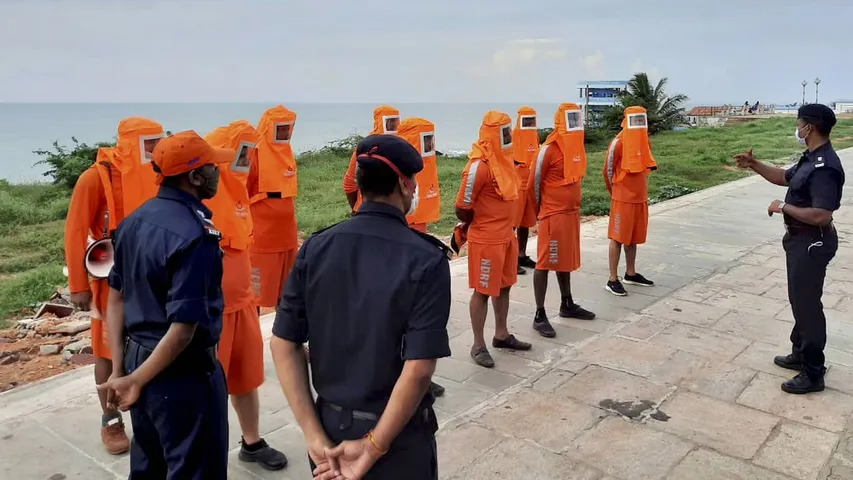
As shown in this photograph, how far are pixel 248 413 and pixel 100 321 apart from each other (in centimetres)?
95

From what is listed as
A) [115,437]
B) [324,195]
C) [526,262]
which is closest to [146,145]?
[115,437]

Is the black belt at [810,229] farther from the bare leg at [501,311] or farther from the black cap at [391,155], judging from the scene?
the black cap at [391,155]

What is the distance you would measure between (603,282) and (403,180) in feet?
19.1

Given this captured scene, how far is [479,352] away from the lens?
16.9ft

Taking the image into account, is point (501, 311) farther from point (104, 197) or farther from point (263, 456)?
point (104, 197)

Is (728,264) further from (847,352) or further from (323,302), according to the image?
(323,302)

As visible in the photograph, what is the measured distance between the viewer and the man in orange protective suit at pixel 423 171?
17.0 ft

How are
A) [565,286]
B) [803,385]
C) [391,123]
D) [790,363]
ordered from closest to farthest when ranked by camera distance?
[803,385], [790,363], [391,123], [565,286]

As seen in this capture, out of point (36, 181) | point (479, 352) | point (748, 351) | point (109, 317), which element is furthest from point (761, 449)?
point (36, 181)

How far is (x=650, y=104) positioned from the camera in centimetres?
3002

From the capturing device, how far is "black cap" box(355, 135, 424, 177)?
2037 millimetres

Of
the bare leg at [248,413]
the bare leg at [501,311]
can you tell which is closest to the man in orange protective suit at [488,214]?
the bare leg at [501,311]

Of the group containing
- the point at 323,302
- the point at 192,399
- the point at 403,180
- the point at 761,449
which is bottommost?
the point at 761,449

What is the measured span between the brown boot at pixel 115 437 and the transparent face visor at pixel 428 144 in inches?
111
